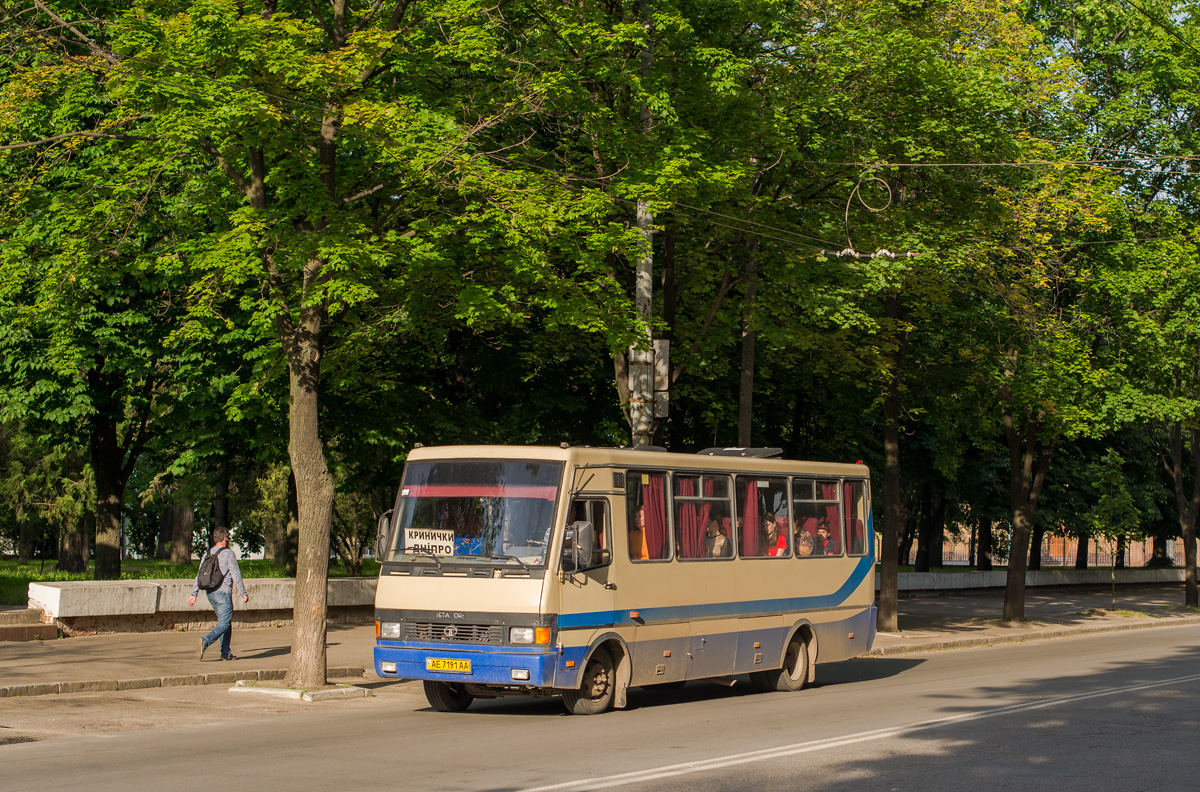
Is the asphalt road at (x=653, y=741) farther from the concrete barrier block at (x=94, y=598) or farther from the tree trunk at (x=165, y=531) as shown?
the tree trunk at (x=165, y=531)

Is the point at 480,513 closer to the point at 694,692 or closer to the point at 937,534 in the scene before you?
the point at 694,692

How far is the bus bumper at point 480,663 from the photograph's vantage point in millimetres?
12523

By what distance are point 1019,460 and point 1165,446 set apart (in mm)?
16293

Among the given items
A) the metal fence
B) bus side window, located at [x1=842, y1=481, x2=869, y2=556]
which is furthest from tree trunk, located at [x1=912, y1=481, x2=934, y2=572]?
bus side window, located at [x1=842, y1=481, x2=869, y2=556]

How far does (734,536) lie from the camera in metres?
15.7

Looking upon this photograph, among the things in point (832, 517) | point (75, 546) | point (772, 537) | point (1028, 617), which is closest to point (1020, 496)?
point (1028, 617)

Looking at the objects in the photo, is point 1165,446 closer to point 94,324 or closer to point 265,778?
point 94,324

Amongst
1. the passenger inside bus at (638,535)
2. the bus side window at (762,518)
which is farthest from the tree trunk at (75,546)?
the passenger inside bus at (638,535)

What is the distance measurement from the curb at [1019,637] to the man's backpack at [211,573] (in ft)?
32.7

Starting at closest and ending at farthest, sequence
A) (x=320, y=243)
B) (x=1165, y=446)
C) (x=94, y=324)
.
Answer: (x=320, y=243), (x=94, y=324), (x=1165, y=446)

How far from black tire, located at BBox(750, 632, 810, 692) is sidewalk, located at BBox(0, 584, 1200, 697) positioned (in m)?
5.40

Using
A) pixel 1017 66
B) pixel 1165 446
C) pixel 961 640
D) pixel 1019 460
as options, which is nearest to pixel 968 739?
Result: pixel 961 640

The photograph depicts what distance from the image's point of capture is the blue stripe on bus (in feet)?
43.0

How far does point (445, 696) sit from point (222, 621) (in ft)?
15.1
